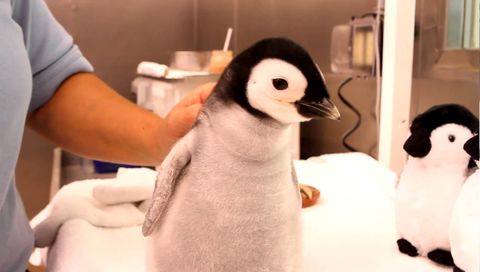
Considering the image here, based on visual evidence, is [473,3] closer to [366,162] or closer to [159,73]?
[366,162]

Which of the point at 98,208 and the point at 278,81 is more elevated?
the point at 278,81

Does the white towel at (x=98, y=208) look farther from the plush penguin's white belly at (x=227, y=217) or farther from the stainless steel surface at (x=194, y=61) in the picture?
the stainless steel surface at (x=194, y=61)

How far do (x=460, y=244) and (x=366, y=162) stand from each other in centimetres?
40

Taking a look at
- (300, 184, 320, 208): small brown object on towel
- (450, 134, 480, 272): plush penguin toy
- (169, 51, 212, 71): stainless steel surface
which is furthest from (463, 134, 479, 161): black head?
(169, 51, 212, 71): stainless steel surface

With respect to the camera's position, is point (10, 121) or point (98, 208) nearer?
point (10, 121)

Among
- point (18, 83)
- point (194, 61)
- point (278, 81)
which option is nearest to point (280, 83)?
point (278, 81)

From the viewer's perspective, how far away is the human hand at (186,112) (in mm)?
399

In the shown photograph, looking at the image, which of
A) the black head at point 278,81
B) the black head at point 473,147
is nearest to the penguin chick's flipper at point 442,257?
the black head at point 473,147

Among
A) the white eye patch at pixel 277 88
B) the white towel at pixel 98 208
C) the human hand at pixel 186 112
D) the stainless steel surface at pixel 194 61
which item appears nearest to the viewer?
the white eye patch at pixel 277 88

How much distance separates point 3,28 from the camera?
47 cm

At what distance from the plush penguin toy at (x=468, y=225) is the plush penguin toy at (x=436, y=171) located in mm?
48

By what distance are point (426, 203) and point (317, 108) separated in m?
0.20

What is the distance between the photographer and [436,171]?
0.42 m

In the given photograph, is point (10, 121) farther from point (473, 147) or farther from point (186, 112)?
point (473, 147)
